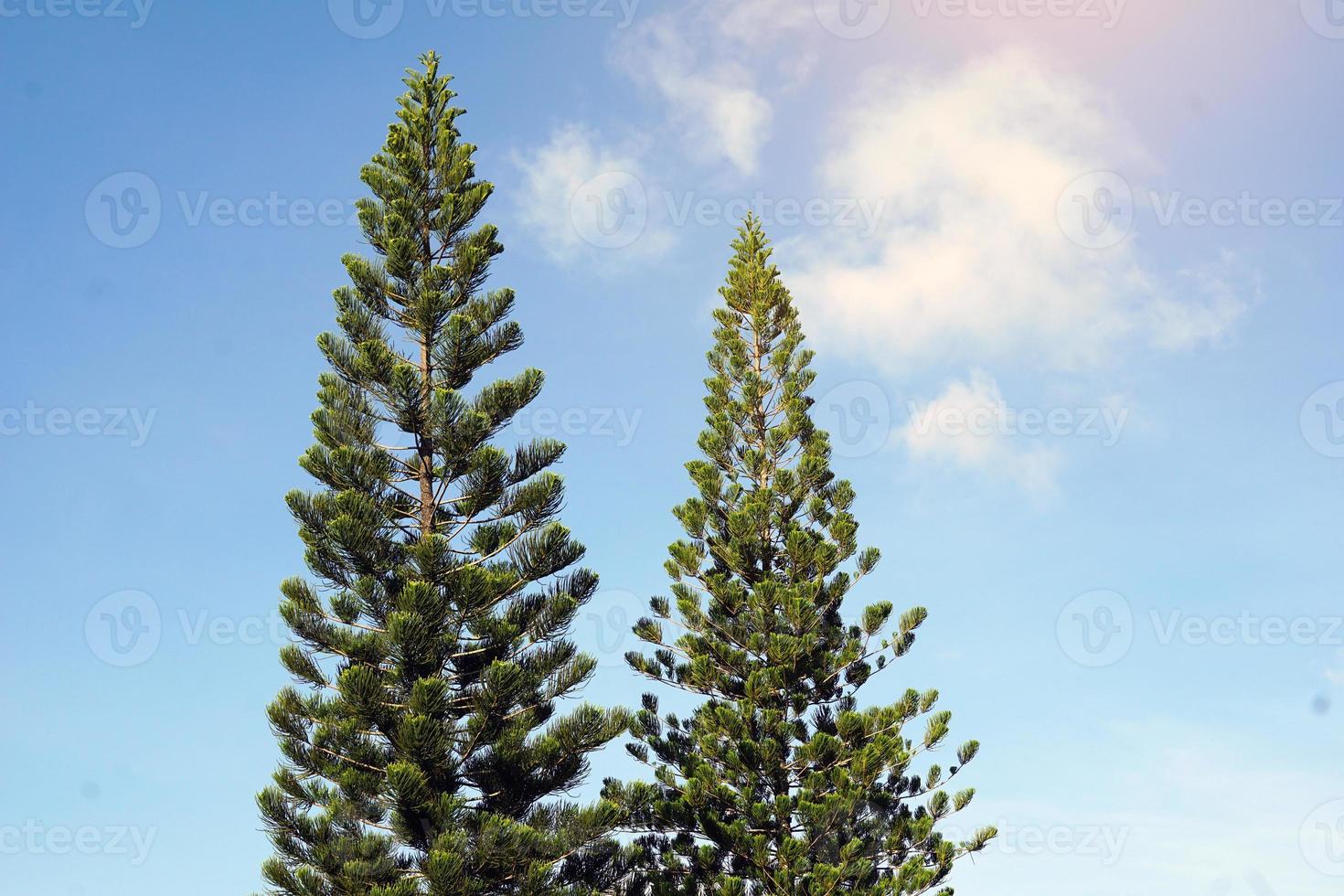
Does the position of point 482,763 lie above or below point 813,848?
above

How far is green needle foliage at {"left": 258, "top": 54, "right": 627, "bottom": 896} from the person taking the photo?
33.3ft

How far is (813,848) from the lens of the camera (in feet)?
40.7

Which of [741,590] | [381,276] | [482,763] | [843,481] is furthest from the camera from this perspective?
[843,481]

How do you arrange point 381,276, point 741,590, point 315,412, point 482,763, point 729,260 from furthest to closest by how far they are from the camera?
point 729,260 → point 741,590 → point 381,276 → point 315,412 → point 482,763

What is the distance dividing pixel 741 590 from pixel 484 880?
508 centimetres

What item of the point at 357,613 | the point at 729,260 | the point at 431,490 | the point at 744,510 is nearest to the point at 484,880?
the point at 357,613

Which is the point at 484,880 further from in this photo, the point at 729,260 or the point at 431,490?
the point at 729,260

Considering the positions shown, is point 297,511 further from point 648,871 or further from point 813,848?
point 813,848

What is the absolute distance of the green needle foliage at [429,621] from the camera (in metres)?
10.1

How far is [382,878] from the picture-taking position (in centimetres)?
987

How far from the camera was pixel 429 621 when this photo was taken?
10531 mm

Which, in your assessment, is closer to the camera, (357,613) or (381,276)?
(357,613)

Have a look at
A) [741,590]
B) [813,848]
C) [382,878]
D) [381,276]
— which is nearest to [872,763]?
[813,848]

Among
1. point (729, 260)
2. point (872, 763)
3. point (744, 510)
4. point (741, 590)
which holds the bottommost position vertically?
point (872, 763)
